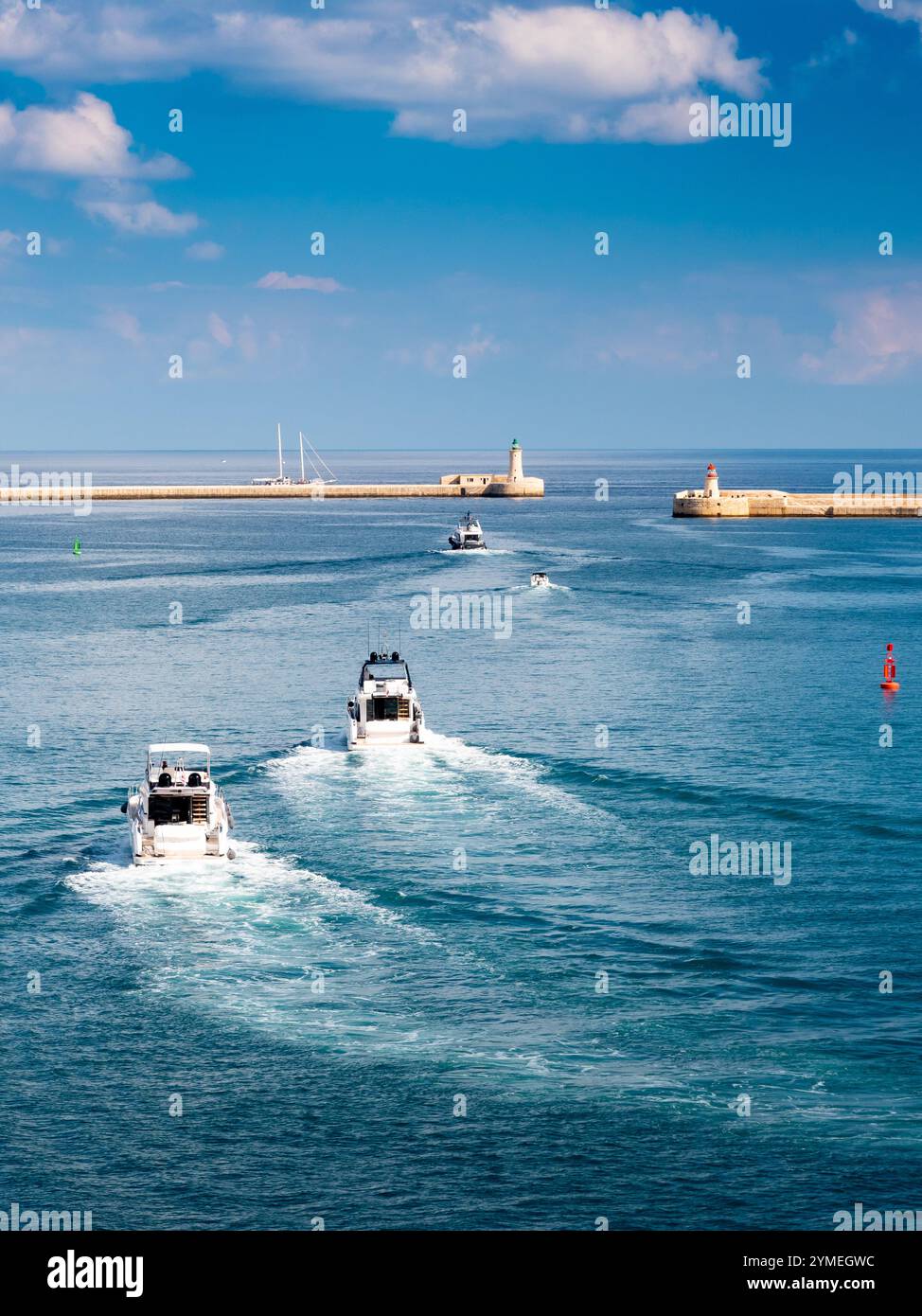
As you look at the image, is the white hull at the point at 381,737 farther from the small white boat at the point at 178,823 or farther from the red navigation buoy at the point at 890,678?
the red navigation buoy at the point at 890,678

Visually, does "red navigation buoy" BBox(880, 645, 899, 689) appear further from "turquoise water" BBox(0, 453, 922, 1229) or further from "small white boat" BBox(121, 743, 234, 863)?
"small white boat" BBox(121, 743, 234, 863)

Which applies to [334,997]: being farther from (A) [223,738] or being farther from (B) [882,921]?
(A) [223,738]

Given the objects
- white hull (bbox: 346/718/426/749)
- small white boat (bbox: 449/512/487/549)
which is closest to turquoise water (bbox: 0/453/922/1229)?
white hull (bbox: 346/718/426/749)

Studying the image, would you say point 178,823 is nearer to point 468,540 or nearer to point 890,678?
point 890,678

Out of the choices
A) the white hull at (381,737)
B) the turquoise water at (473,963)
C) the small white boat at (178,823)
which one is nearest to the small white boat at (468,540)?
the turquoise water at (473,963)
